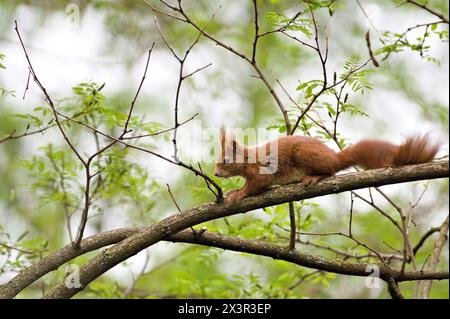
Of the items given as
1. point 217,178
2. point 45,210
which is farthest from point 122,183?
point 45,210

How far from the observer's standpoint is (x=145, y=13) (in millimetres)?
8305

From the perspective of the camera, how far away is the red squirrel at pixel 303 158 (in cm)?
306

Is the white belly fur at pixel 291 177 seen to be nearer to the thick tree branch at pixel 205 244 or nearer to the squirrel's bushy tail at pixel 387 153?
the squirrel's bushy tail at pixel 387 153

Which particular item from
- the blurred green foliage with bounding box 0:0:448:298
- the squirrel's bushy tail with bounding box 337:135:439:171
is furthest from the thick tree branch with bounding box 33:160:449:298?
the blurred green foliage with bounding box 0:0:448:298

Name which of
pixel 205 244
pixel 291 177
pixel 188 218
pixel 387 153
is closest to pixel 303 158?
pixel 291 177

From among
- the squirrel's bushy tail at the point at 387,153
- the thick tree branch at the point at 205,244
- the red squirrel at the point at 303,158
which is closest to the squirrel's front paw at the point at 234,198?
the red squirrel at the point at 303,158

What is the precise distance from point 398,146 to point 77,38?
656cm

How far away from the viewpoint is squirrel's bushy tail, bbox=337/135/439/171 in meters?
3.04

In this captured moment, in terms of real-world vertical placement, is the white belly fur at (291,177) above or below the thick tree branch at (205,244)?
above

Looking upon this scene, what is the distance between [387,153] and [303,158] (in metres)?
0.53

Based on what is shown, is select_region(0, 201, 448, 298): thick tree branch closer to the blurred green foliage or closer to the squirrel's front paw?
the squirrel's front paw

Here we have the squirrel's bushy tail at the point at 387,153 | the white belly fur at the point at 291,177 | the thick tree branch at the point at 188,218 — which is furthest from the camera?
the white belly fur at the point at 291,177

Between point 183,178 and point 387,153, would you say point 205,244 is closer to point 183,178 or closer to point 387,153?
point 387,153
